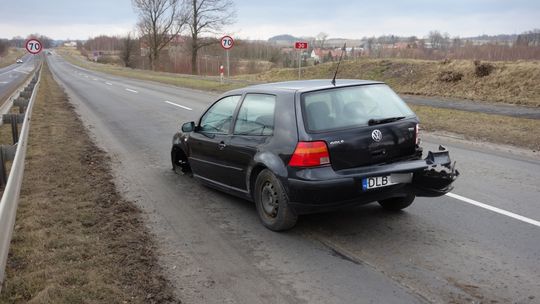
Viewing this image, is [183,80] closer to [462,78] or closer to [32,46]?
[32,46]

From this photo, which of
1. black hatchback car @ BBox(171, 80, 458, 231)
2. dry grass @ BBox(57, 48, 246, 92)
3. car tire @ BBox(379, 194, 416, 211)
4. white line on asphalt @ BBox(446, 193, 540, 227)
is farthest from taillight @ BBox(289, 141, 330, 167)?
dry grass @ BBox(57, 48, 246, 92)

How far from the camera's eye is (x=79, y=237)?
5.01m

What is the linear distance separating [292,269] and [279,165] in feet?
3.67

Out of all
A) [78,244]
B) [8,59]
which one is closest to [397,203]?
[78,244]

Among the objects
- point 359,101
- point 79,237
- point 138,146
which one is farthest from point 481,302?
point 138,146

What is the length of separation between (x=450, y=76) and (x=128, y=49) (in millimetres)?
79321

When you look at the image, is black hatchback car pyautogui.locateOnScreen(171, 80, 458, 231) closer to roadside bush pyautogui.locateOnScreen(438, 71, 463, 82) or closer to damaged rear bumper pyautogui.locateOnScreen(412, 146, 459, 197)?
damaged rear bumper pyautogui.locateOnScreen(412, 146, 459, 197)

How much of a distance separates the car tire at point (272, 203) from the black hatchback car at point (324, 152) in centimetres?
1

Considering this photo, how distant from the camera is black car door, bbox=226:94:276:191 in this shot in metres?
5.40

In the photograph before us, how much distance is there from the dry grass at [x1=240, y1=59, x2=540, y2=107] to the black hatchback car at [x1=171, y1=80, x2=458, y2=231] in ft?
44.3

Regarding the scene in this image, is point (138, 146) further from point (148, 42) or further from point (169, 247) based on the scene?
point (148, 42)

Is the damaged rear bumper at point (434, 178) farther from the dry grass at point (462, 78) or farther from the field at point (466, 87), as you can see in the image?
the dry grass at point (462, 78)

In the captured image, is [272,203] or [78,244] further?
[272,203]

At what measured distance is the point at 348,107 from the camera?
17.2 ft
